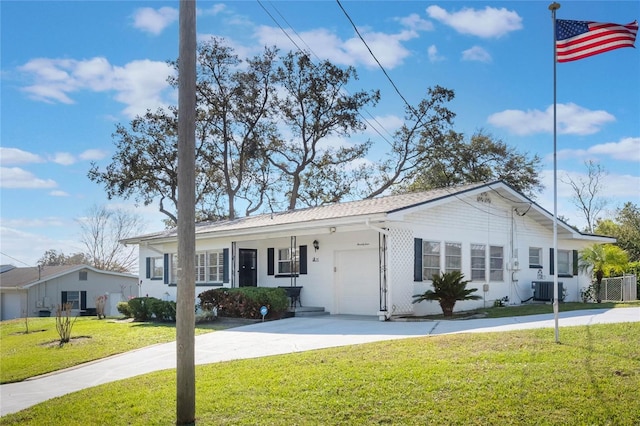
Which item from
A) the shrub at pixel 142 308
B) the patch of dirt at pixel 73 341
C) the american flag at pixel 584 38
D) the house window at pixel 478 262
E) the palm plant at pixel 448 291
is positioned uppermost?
the american flag at pixel 584 38

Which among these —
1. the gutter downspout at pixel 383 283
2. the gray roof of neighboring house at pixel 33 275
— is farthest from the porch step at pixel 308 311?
the gray roof of neighboring house at pixel 33 275

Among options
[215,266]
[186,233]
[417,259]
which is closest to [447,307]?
[417,259]

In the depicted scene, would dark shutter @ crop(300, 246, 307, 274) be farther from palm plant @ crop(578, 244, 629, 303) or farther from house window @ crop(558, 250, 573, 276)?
palm plant @ crop(578, 244, 629, 303)

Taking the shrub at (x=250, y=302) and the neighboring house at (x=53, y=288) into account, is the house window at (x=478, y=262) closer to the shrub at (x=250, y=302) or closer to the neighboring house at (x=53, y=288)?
the shrub at (x=250, y=302)

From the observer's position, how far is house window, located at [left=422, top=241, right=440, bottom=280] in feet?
58.1

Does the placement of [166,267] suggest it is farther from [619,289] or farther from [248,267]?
[619,289]

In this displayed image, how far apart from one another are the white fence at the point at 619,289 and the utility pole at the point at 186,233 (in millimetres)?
22101

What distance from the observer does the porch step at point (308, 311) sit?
59.8ft

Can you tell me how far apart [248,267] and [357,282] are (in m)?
5.04

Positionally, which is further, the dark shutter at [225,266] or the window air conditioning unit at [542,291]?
the dark shutter at [225,266]

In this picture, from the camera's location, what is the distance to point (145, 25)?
13281 millimetres

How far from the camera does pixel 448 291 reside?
53.6 feet

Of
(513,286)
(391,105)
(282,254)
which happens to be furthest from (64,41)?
(391,105)

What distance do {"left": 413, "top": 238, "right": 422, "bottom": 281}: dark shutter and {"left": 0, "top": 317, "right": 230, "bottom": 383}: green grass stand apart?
5600 mm
